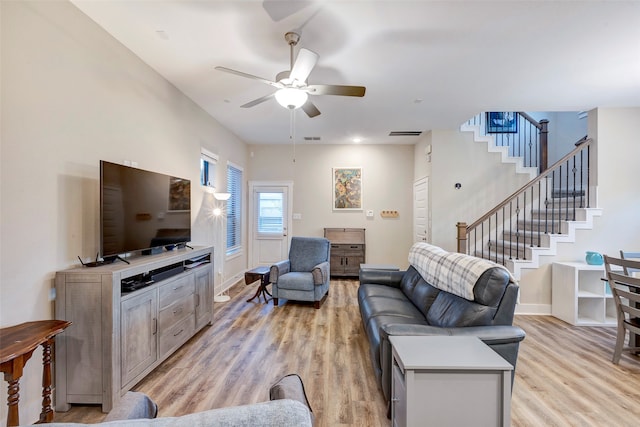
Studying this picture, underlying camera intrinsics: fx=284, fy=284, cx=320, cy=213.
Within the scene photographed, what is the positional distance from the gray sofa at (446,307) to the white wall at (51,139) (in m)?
2.34

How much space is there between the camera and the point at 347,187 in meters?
6.43

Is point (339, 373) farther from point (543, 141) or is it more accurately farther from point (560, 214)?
point (543, 141)

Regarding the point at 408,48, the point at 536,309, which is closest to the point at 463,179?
the point at 536,309

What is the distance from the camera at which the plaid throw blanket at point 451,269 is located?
2.13 metres

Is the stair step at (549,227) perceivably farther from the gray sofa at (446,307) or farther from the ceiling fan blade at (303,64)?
the ceiling fan blade at (303,64)

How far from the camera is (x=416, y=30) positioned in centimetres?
238

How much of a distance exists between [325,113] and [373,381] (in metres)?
3.59

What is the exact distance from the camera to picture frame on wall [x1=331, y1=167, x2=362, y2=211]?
6422mm

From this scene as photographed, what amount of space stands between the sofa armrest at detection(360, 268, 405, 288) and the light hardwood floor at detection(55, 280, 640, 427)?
1.87 feet

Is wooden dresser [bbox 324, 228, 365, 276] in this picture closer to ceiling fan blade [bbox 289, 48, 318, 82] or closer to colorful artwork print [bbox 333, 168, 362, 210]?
colorful artwork print [bbox 333, 168, 362, 210]

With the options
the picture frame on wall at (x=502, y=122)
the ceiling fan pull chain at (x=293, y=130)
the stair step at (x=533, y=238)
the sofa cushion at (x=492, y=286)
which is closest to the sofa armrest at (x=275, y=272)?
the ceiling fan pull chain at (x=293, y=130)

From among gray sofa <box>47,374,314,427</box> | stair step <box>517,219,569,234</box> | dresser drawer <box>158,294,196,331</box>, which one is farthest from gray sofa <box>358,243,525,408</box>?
stair step <box>517,219,569,234</box>

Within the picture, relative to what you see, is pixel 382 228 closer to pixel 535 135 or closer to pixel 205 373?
pixel 535 135

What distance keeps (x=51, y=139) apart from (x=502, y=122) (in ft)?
22.1
